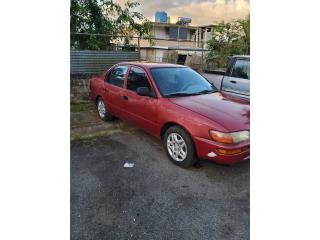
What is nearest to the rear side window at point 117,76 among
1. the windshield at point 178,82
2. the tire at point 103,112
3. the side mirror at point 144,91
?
the tire at point 103,112

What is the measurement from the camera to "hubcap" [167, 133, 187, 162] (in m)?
3.38

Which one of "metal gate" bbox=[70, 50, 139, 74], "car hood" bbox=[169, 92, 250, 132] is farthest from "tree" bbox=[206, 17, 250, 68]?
"car hood" bbox=[169, 92, 250, 132]

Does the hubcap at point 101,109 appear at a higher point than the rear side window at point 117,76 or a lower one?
lower

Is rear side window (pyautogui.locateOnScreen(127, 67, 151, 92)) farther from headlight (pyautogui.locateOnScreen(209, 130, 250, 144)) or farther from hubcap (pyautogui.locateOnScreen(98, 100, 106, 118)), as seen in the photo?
headlight (pyautogui.locateOnScreen(209, 130, 250, 144))

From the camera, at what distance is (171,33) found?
26031mm

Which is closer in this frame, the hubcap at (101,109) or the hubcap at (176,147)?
the hubcap at (176,147)

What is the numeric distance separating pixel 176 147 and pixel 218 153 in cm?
66

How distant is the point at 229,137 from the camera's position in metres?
2.95

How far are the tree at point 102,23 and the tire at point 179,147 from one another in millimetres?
4983

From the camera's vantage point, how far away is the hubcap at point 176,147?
3377 mm

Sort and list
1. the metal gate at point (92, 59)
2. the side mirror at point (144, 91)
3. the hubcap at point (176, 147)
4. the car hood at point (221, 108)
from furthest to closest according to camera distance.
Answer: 1. the metal gate at point (92, 59)
2. the side mirror at point (144, 91)
3. the hubcap at point (176, 147)
4. the car hood at point (221, 108)

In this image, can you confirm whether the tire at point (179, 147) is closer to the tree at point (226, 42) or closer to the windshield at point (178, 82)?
the windshield at point (178, 82)

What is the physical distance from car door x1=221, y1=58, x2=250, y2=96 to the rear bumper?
250 centimetres
